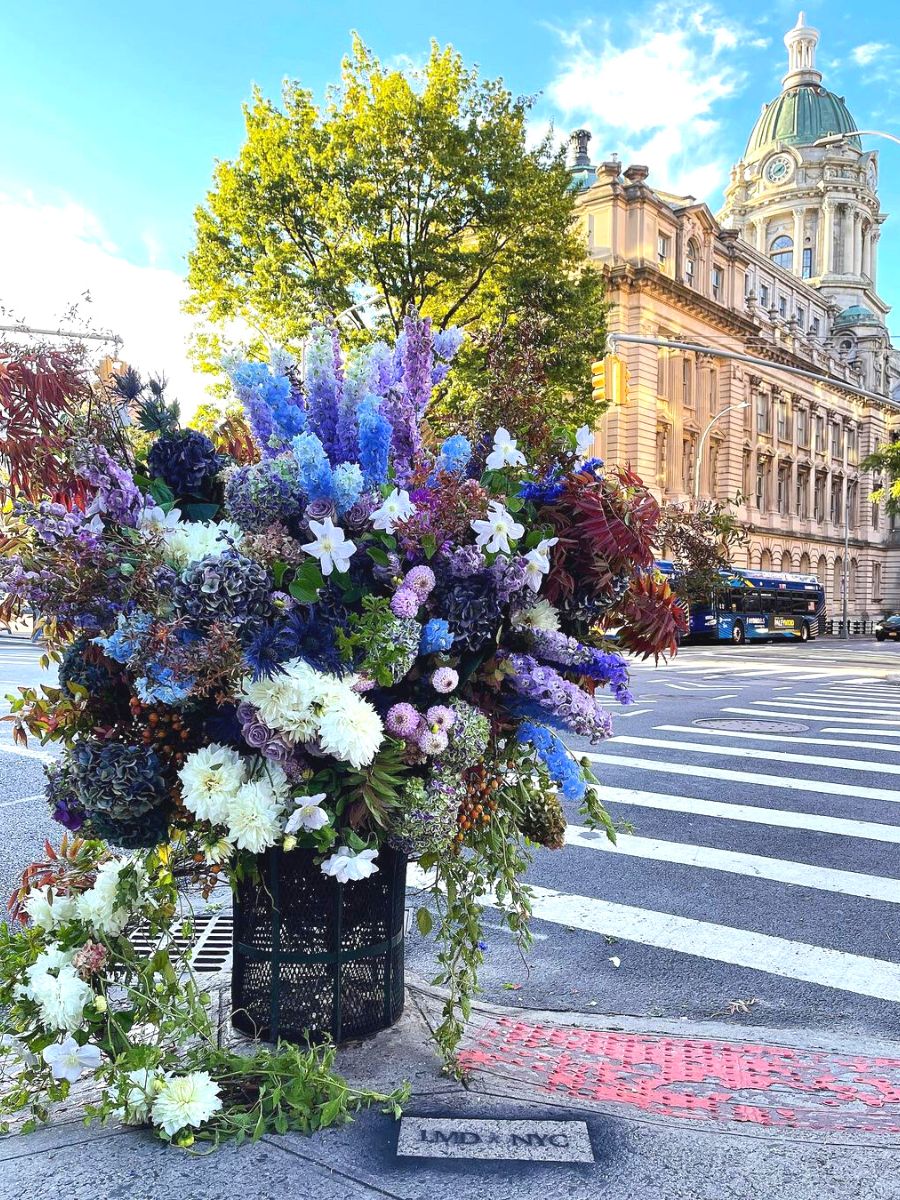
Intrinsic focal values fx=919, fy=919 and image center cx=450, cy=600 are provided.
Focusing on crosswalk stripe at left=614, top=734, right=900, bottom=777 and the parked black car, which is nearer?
crosswalk stripe at left=614, top=734, right=900, bottom=777

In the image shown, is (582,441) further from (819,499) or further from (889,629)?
(819,499)

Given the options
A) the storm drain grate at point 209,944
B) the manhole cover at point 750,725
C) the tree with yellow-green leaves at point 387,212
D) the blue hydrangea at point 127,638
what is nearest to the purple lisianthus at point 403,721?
the blue hydrangea at point 127,638

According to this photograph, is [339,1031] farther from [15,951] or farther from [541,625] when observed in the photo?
[541,625]

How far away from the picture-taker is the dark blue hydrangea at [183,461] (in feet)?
9.24

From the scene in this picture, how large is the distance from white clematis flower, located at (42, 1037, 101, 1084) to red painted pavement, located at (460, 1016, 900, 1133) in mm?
1165

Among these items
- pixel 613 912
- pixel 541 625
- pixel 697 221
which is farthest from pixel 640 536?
pixel 697 221

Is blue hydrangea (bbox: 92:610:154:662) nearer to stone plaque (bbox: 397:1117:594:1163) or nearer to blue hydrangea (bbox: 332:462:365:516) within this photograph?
blue hydrangea (bbox: 332:462:365:516)

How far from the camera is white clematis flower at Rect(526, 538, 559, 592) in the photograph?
270 centimetres

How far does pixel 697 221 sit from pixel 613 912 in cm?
5025

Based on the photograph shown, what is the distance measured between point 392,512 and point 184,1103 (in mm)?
1692

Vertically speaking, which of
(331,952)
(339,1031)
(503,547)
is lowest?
(339,1031)

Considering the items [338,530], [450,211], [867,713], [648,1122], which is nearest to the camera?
[338,530]

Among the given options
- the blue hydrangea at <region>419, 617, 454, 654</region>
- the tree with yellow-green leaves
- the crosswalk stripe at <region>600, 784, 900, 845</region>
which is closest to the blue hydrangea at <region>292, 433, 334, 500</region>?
the blue hydrangea at <region>419, 617, 454, 654</region>

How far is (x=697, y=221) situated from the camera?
1916 inches
